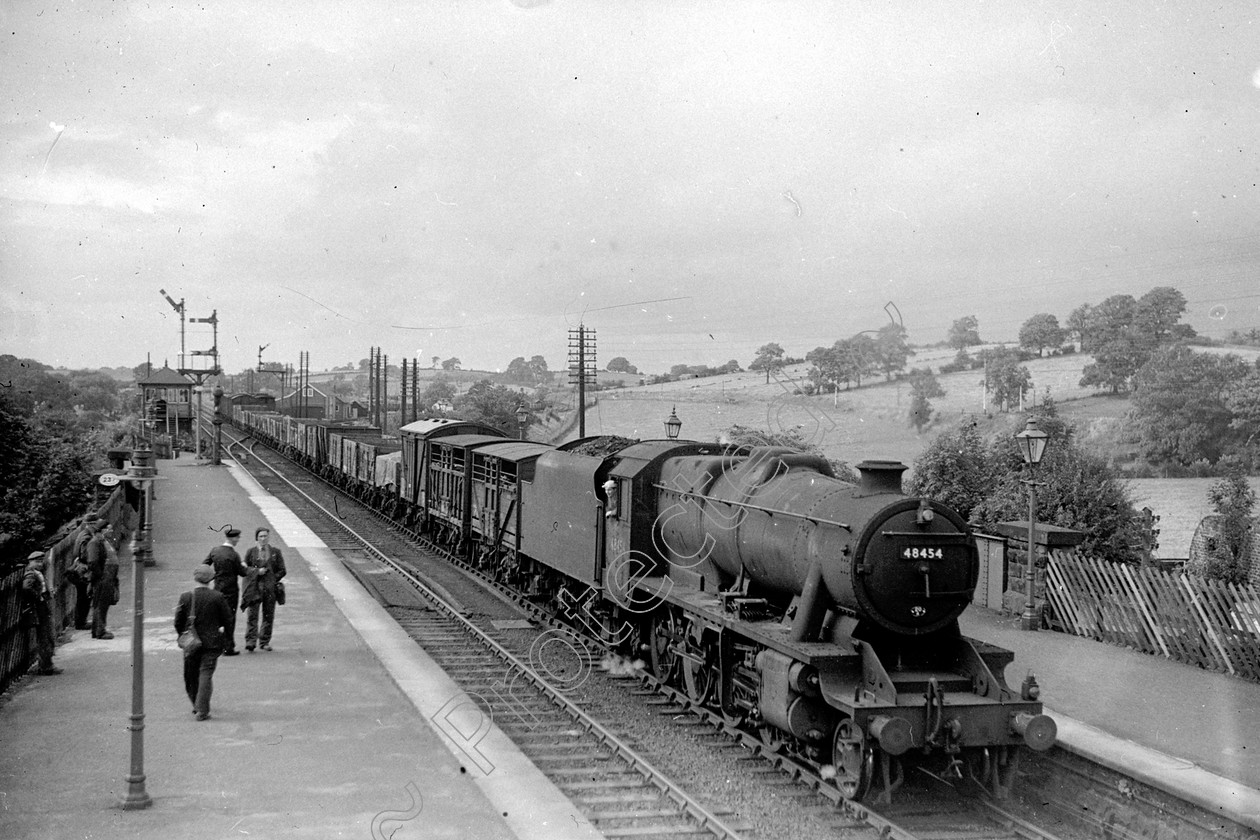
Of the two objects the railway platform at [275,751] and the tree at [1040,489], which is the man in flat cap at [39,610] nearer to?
the railway platform at [275,751]

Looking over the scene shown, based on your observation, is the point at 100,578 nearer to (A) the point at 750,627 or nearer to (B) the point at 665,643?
(B) the point at 665,643

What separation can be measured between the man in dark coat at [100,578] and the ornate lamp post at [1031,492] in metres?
12.7

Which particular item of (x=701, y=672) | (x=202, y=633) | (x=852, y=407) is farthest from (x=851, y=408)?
(x=202, y=633)

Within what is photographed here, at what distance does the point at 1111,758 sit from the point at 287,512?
24847 mm

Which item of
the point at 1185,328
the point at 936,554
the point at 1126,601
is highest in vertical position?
the point at 1185,328

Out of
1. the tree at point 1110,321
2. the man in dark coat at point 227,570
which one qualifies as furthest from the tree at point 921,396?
the man in dark coat at point 227,570

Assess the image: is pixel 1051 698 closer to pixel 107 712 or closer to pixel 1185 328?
pixel 107 712

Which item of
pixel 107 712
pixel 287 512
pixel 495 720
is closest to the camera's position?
pixel 107 712

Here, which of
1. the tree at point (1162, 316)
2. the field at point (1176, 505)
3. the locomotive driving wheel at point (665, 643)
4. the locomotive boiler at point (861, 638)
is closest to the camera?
the locomotive boiler at point (861, 638)

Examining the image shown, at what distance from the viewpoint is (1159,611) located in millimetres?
12562

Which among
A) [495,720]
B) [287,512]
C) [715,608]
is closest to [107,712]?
[495,720]

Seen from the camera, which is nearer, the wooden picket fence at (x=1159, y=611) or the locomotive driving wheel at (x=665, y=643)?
the locomotive driving wheel at (x=665, y=643)

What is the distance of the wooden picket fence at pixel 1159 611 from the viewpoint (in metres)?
11.5

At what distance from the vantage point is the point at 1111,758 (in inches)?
334
